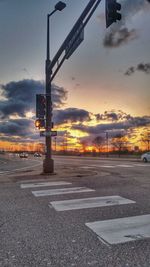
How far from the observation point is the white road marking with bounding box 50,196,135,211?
22.4ft

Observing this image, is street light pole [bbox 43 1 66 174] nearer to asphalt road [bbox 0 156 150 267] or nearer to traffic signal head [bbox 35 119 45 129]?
traffic signal head [bbox 35 119 45 129]

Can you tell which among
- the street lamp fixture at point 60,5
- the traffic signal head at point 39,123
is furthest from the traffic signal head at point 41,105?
the street lamp fixture at point 60,5

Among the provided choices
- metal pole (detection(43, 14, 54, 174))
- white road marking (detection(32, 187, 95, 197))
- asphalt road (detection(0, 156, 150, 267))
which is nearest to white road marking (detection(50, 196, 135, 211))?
asphalt road (detection(0, 156, 150, 267))

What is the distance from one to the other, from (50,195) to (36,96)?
809cm

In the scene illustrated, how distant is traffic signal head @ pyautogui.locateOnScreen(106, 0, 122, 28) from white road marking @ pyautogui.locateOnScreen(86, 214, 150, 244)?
6.63 metres

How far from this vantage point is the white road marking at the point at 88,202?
6830 mm

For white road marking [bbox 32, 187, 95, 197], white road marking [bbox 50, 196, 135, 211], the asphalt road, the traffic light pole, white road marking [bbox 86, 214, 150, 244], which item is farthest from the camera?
the traffic light pole

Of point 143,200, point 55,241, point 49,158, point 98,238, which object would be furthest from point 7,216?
point 49,158

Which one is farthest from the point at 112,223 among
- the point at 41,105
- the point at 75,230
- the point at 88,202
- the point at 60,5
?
the point at 60,5

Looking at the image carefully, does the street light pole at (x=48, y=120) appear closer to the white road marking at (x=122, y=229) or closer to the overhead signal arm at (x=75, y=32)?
the overhead signal arm at (x=75, y=32)

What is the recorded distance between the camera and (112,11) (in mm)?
9539

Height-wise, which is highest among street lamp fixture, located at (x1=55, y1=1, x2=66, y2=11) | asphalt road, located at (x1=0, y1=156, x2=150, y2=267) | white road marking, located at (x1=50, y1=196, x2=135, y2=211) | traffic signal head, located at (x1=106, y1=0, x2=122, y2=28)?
street lamp fixture, located at (x1=55, y1=1, x2=66, y2=11)

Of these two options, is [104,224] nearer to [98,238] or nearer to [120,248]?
[98,238]

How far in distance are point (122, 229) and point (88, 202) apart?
2.40m
